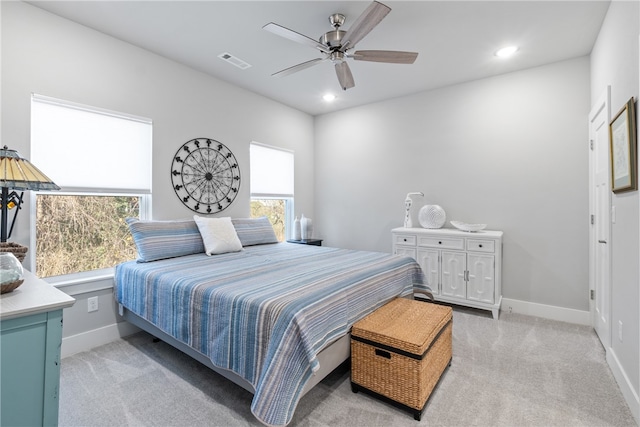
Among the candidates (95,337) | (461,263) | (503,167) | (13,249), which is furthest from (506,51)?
(95,337)

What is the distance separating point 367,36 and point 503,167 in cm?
220

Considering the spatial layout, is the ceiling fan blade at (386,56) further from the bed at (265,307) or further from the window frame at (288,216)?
the window frame at (288,216)

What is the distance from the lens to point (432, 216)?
12.8 feet

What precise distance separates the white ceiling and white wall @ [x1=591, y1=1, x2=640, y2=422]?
426 millimetres

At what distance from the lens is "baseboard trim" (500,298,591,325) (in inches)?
124

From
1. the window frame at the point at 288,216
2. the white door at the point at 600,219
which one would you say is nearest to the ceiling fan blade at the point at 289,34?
the white door at the point at 600,219

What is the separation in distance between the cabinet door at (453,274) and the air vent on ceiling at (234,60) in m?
3.13

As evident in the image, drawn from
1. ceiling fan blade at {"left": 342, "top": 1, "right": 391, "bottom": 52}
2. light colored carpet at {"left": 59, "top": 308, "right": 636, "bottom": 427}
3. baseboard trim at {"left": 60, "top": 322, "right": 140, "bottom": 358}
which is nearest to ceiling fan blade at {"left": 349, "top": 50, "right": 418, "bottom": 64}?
ceiling fan blade at {"left": 342, "top": 1, "right": 391, "bottom": 52}

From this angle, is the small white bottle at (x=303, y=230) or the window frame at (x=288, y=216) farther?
the window frame at (x=288, y=216)

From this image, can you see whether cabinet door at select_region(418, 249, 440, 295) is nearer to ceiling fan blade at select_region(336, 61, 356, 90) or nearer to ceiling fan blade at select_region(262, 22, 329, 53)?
ceiling fan blade at select_region(336, 61, 356, 90)

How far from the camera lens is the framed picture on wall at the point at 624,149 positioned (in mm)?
1836

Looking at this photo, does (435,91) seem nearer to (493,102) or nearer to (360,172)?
(493,102)

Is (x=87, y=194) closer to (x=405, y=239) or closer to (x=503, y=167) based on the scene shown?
(x=405, y=239)

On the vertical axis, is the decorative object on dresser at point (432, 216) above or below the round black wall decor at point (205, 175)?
below
